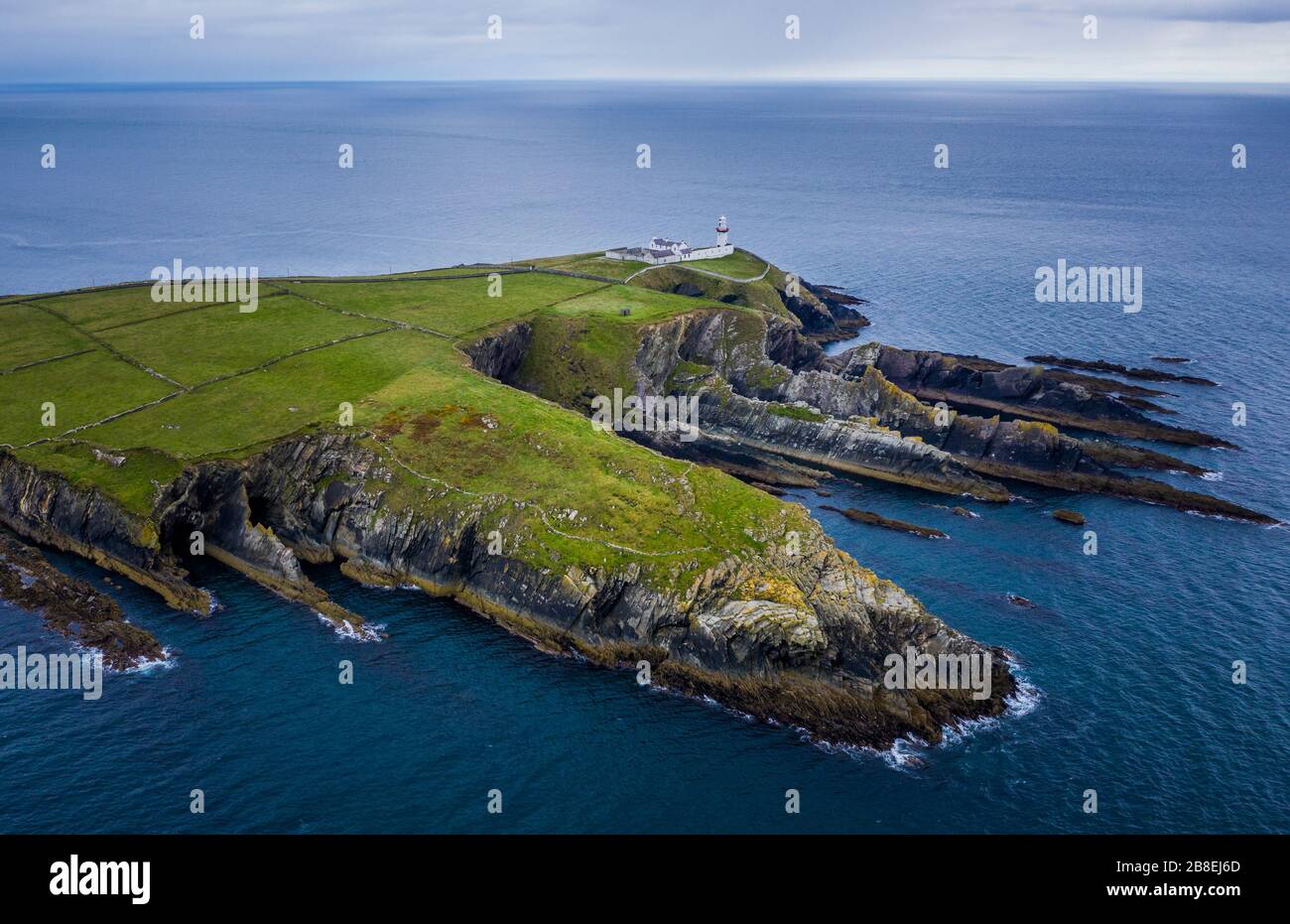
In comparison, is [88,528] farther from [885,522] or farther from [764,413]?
[885,522]

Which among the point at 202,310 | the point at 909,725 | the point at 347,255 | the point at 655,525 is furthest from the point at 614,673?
the point at 347,255

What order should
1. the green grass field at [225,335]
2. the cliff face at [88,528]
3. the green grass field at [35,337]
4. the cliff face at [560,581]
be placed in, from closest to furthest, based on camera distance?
1. the cliff face at [560,581]
2. the cliff face at [88,528]
3. the green grass field at [225,335]
4. the green grass field at [35,337]

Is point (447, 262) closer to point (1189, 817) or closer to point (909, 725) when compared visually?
point (909, 725)

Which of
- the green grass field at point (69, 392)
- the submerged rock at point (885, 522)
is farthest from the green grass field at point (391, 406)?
the submerged rock at point (885, 522)

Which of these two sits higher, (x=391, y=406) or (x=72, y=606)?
(x=391, y=406)

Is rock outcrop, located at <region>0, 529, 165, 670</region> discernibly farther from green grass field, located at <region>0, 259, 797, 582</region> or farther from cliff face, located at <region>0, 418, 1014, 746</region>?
green grass field, located at <region>0, 259, 797, 582</region>

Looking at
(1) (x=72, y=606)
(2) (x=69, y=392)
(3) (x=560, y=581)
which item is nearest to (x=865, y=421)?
(3) (x=560, y=581)

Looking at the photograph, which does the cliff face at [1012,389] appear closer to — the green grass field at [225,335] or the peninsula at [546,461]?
the peninsula at [546,461]

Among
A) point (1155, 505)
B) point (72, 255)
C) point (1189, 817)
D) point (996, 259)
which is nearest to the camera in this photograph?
point (1189, 817)

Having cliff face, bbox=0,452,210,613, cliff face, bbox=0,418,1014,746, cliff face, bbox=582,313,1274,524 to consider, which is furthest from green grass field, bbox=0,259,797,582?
cliff face, bbox=582,313,1274,524
